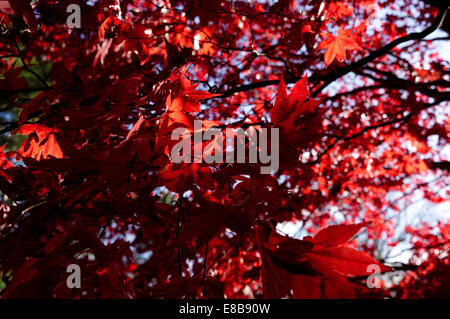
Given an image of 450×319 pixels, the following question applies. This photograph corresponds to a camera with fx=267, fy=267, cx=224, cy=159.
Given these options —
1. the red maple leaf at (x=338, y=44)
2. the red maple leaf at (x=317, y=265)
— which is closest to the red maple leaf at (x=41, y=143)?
the red maple leaf at (x=317, y=265)

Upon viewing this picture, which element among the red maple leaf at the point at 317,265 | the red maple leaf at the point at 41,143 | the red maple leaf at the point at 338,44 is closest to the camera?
the red maple leaf at the point at 317,265

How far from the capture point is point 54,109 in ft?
7.40

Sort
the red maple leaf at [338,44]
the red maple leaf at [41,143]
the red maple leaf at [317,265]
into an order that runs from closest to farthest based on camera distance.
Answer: the red maple leaf at [317,265] < the red maple leaf at [41,143] < the red maple leaf at [338,44]

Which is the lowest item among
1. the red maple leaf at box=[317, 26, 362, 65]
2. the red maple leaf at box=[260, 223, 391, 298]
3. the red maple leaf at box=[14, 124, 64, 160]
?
the red maple leaf at box=[260, 223, 391, 298]

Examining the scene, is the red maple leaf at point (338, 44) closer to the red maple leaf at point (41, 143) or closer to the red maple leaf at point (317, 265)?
the red maple leaf at point (317, 265)

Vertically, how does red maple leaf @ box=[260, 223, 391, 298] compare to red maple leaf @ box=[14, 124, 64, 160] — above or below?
below

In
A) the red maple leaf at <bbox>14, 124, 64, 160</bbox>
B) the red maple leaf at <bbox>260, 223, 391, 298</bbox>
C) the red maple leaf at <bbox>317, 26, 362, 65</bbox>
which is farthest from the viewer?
the red maple leaf at <bbox>317, 26, 362, 65</bbox>

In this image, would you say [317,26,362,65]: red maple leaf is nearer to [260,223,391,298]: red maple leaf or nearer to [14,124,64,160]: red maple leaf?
[260,223,391,298]: red maple leaf

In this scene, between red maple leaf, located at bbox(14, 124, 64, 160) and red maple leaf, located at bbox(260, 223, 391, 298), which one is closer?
red maple leaf, located at bbox(260, 223, 391, 298)

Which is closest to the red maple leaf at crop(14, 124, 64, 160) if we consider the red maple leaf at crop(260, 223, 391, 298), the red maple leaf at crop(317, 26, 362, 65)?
the red maple leaf at crop(260, 223, 391, 298)

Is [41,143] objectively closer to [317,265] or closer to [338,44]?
[317,265]
